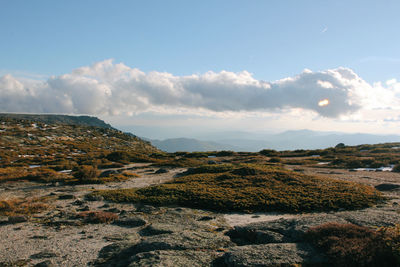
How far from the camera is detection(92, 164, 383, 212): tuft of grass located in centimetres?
1845

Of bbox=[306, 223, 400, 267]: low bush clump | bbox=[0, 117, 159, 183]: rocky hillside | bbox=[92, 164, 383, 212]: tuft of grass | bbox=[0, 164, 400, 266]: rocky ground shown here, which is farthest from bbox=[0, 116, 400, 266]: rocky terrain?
bbox=[0, 117, 159, 183]: rocky hillside

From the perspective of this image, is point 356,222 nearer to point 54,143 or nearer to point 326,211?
point 326,211

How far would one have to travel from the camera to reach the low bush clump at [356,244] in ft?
26.9

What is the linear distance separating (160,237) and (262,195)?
1184 cm

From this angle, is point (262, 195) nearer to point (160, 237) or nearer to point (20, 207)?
point (160, 237)

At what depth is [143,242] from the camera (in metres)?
11.0

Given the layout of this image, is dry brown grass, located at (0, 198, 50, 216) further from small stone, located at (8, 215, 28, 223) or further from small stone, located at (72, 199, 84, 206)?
small stone, located at (72, 199, 84, 206)

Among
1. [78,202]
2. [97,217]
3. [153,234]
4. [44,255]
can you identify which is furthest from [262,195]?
[44,255]

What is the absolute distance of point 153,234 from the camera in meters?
12.8

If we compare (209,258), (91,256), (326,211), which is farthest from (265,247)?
(326,211)

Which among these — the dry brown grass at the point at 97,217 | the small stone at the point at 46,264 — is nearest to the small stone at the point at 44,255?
the small stone at the point at 46,264

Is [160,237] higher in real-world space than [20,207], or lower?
higher

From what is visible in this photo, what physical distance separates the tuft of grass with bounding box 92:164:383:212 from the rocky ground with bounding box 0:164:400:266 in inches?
57.0

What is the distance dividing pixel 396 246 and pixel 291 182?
17058 millimetres
